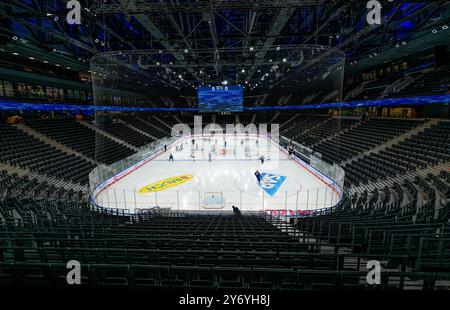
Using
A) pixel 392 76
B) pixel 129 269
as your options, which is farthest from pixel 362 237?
pixel 392 76

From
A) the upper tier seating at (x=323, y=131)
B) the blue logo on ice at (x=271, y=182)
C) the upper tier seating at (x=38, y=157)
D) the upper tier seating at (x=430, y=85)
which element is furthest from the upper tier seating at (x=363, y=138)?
the upper tier seating at (x=38, y=157)

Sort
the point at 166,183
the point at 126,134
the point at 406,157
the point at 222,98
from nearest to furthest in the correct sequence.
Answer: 1. the point at 406,157
2. the point at 166,183
3. the point at 222,98
4. the point at 126,134

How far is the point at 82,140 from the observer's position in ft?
70.4

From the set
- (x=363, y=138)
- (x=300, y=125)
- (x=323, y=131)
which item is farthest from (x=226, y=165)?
(x=300, y=125)

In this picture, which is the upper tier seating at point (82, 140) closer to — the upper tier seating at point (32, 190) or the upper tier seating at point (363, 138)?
the upper tier seating at point (32, 190)

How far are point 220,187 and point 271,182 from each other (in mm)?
3708

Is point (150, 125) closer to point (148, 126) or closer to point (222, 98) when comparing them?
point (148, 126)

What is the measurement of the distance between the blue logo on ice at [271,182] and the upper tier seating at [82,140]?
40.8 ft

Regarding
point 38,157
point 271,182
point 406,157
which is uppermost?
point 406,157

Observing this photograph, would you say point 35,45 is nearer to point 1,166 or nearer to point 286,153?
point 1,166

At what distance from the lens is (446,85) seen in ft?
53.5

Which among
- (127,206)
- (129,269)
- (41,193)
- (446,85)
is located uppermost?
(446,85)

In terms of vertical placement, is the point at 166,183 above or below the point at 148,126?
below
